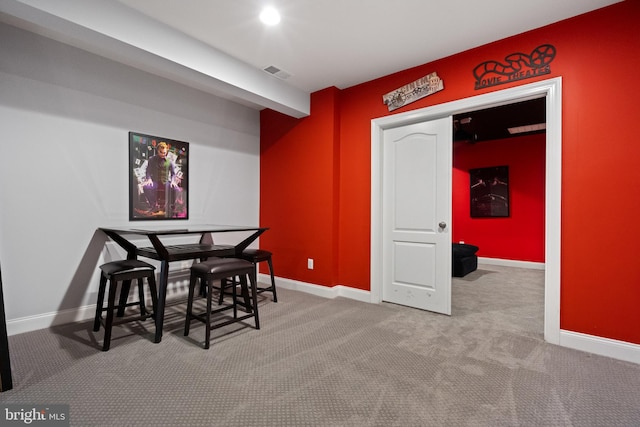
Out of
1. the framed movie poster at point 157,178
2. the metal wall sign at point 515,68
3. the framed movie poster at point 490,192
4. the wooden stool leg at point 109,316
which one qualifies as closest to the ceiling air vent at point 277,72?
the framed movie poster at point 157,178

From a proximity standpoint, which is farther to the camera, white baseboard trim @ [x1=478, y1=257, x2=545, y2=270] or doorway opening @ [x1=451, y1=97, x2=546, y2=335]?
white baseboard trim @ [x1=478, y1=257, x2=545, y2=270]

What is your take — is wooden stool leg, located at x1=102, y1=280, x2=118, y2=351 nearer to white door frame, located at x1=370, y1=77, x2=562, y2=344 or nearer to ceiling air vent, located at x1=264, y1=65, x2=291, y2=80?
ceiling air vent, located at x1=264, y1=65, x2=291, y2=80

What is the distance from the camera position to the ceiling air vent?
330cm

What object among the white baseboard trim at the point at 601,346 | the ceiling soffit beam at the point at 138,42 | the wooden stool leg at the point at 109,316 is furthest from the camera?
the wooden stool leg at the point at 109,316

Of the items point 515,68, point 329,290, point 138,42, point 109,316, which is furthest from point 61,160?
point 515,68

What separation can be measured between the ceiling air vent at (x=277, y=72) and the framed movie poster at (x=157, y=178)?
1360mm

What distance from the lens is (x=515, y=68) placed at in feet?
8.63

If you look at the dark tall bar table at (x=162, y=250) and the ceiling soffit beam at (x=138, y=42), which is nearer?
the ceiling soffit beam at (x=138, y=42)

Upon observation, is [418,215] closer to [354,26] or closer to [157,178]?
[354,26]

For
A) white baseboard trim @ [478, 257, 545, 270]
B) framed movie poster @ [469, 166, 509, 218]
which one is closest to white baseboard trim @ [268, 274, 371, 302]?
white baseboard trim @ [478, 257, 545, 270]

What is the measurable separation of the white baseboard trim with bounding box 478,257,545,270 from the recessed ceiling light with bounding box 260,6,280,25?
6.06m

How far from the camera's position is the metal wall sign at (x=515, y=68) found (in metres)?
2.49

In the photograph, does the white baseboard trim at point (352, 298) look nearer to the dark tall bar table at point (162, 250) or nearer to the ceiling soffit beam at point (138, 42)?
the dark tall bar table at point (162, 250)

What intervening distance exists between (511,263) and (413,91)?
15.1 feet
